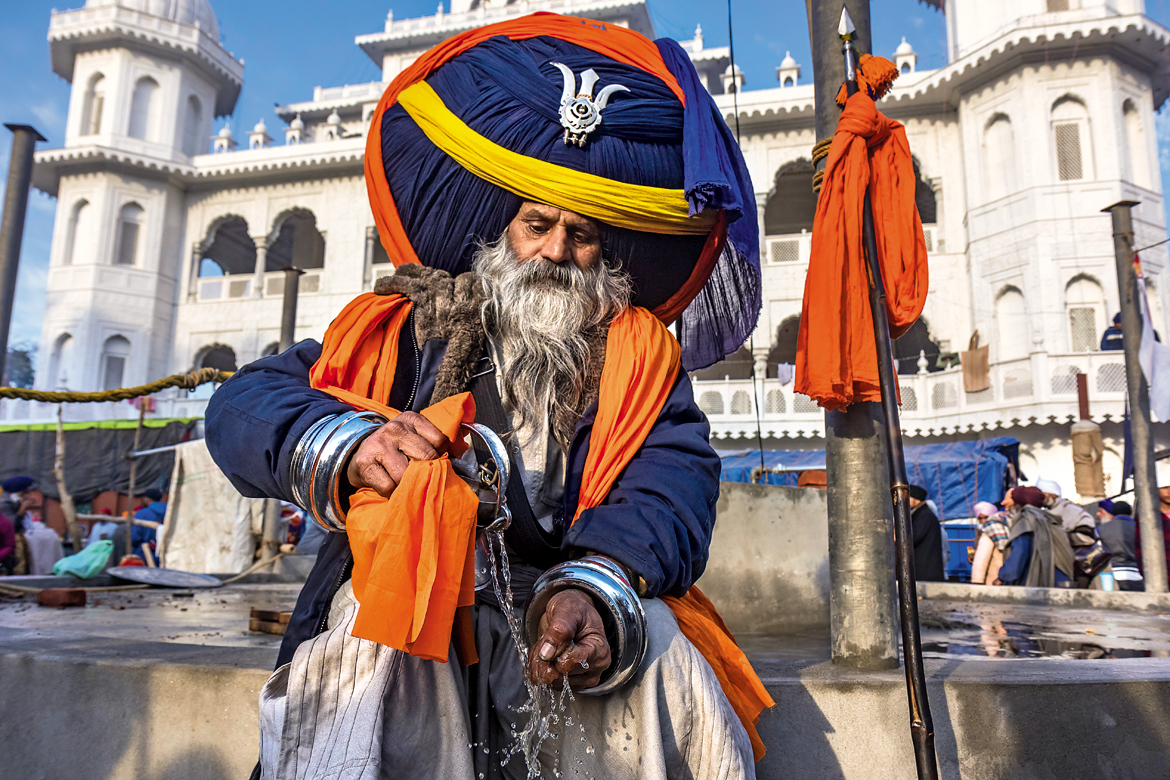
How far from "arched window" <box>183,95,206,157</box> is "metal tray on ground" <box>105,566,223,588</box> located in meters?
22.5

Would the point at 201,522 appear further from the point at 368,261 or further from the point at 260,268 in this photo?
the point at 260,268

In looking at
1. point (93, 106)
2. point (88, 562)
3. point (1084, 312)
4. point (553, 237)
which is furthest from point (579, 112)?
point (93, 106)

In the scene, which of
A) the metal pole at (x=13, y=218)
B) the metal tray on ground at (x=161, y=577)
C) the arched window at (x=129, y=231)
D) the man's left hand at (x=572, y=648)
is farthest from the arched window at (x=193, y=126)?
the man's left hand at (x=572, y=648)

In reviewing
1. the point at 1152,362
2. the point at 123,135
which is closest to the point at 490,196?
the point at 1152,362

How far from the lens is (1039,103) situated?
1688cm

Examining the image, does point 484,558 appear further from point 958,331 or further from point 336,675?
point 958,331

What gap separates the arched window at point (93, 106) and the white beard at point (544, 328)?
87.6ft

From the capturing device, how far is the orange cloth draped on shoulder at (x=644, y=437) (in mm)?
1377

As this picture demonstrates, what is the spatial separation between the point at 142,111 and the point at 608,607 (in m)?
27.5

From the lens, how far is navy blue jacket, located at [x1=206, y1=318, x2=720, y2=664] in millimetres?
1342

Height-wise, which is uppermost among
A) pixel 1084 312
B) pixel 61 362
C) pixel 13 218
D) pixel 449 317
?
pixel 1084 312

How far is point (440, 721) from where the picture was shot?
1195mm

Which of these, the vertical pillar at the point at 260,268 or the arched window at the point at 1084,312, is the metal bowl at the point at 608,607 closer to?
the arched window at the point at 1084,312

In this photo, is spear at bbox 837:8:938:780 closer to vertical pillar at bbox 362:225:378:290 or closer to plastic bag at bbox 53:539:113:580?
plastic bag at bbox 53:539:113:580
